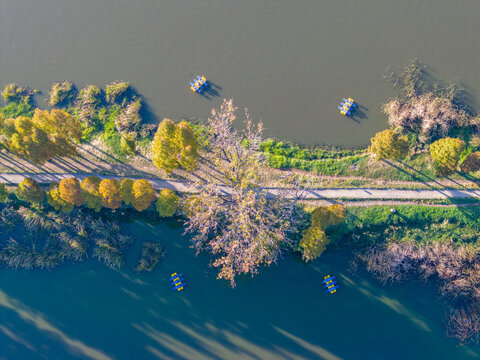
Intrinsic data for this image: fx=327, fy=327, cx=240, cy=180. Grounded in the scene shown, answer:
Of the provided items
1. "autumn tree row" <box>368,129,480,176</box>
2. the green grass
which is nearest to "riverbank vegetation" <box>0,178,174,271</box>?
the green grass

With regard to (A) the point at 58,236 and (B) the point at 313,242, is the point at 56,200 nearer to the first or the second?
(A) the point at 58,236

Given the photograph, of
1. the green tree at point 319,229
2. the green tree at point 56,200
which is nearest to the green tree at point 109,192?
the green tree at point 56,200

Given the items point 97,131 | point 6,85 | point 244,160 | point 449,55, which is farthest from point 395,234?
point 6,85

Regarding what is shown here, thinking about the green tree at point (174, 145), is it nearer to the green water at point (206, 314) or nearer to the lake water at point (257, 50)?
the lake water at point (257, 50)

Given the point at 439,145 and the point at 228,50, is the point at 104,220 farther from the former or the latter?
the point at 439,145

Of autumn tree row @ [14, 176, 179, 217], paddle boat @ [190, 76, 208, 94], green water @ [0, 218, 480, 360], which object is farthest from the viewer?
paddle boat @ [190, 76, 208, 94]

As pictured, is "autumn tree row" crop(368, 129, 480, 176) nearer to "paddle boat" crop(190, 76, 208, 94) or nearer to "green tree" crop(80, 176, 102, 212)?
"paddle boat" crop(190, 76, 208, 94)
